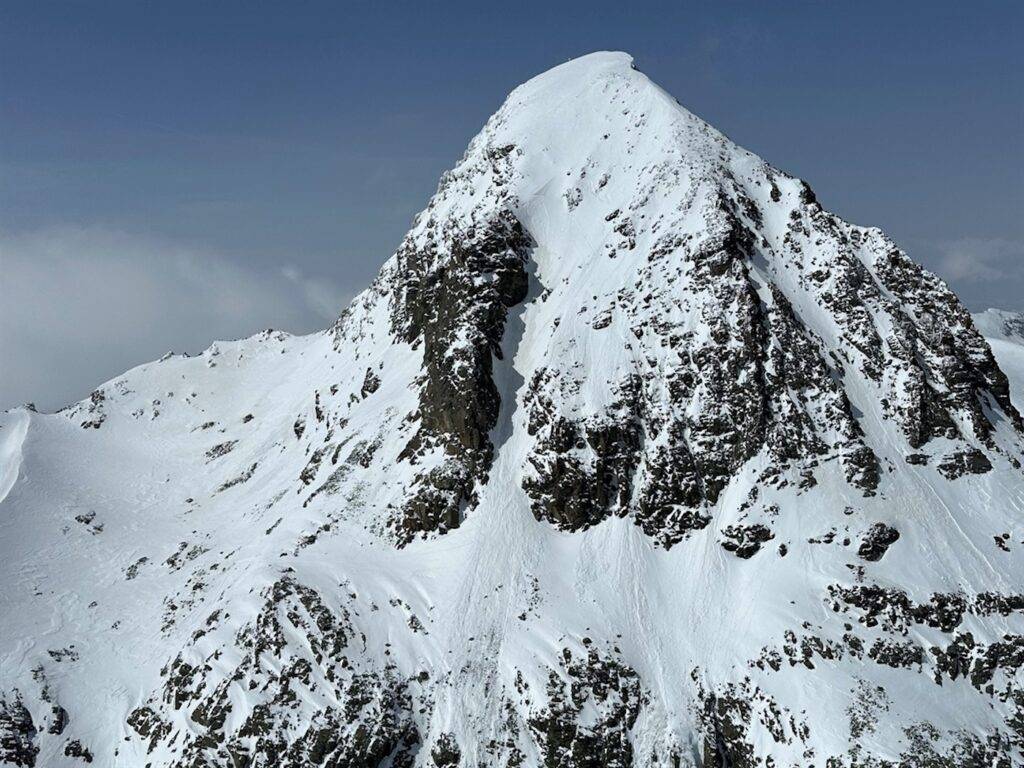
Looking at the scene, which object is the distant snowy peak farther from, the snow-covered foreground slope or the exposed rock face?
the snow-covered foreground slope

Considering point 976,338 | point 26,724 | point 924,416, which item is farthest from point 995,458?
point 26,724

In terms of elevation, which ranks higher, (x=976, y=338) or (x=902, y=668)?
(x=976, y=338)

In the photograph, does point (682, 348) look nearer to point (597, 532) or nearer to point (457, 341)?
point (597, 532)

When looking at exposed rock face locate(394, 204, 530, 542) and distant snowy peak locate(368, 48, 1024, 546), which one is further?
exposed rock face locate(394, 204, 530, 542)

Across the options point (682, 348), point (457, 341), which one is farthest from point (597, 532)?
point (457, 341)

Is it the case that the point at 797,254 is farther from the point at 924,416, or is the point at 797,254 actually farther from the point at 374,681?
the point at 374,681

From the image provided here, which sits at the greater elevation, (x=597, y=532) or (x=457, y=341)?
(x=457, y=341)

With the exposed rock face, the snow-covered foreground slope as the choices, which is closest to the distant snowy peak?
the exposed rock face

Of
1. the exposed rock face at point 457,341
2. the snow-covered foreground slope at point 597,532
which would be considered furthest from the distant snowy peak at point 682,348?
the snow-covered foreground slope at point 597,532
